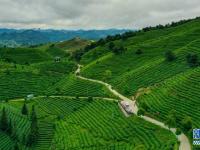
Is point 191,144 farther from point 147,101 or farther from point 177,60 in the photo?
point 177,60

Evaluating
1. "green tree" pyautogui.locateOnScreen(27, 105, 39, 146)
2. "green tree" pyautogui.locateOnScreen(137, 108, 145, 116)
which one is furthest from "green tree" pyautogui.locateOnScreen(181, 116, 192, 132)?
"green tree" pyautogui.locateOnScreen(27, 105, 39, 146)

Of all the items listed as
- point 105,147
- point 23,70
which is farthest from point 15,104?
point 105,147

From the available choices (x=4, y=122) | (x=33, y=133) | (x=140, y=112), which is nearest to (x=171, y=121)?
(x=140, y=112)

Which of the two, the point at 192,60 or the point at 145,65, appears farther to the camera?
the point at 145,65

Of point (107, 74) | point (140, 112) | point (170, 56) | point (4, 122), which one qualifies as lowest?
point (4, 122)

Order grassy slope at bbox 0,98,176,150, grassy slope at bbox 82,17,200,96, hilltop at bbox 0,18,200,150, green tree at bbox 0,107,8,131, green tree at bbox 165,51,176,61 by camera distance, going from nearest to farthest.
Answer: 1. grassy slope at bbox 0,98,176,150
2. hilltop at bbox 0,18,200,150
3. green tree at bbox 0,107,8,131
4. grassy slope at bbox 82,17,200,96
5. green tree at bbox 165,51,176,61

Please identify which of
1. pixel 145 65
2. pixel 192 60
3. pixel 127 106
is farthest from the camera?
pixel 145 65

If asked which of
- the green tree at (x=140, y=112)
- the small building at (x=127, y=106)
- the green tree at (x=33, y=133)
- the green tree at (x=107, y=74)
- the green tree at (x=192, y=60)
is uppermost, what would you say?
the green tree at (x=192, y=60)

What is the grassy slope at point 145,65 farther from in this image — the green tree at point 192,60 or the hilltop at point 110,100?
the green tree at point 192,60

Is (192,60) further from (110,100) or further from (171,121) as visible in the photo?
(171,121)

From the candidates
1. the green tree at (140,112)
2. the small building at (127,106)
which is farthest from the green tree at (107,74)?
the green tree at (140,112)

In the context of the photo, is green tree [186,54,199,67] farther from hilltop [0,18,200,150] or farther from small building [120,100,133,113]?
small building [120,100,133,113]
